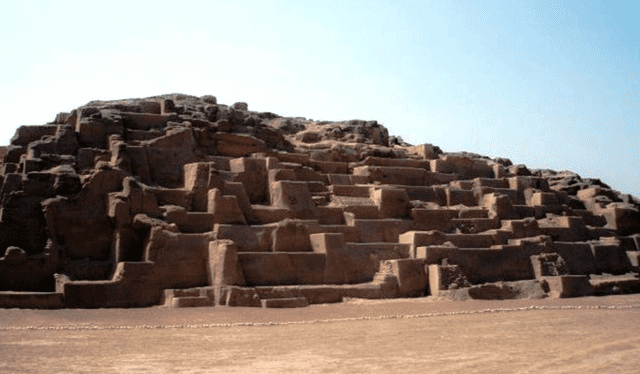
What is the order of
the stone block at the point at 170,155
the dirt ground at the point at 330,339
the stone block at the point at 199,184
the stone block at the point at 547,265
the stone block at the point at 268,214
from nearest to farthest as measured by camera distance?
the dirt ground at the point at 330,339
the stone block at the point at 199,184
the stone block at the point at 268,214
the stone block at the point at 170,155
the stone block at the point at 547,265

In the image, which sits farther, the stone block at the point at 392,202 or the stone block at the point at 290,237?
the stone block at the point at 392,202

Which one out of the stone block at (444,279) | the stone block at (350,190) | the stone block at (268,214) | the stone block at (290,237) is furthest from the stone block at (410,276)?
the stone block at (350,190)

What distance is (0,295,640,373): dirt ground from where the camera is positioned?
852cm

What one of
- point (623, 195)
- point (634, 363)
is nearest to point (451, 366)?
point (634, 363)

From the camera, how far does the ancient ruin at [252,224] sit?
16.0 m

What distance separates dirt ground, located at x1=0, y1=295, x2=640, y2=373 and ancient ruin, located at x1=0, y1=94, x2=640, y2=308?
140 cm

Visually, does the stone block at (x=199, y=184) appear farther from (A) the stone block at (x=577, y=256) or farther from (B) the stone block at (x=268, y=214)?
(A) the stone block at (x=577, y=256)

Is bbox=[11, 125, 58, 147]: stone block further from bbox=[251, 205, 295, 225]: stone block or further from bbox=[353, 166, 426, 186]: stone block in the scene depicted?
bbox=[353, 166, 426, 186]: stone block

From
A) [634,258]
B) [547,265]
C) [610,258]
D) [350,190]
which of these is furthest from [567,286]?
[634,258]

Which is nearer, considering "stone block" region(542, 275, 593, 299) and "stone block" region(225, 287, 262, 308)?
"stone block" region(225, 287, 262, 308)

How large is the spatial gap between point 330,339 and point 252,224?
8.04 metres

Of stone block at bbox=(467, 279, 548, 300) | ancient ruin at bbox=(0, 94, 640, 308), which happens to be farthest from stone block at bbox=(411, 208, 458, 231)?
stone block at bbox=(467, 279, 548, 300)

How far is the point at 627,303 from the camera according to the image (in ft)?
58.4

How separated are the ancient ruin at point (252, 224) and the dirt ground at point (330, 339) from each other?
140 cm
